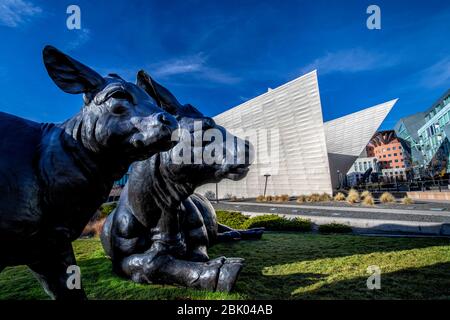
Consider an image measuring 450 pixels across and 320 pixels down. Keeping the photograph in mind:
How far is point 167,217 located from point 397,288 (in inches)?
112

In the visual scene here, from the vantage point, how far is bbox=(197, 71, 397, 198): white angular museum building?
1200 inches

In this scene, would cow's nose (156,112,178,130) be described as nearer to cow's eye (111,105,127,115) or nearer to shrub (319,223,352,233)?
cow's eye (111,105,127,115)

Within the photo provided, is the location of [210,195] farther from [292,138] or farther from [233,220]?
[233,220]

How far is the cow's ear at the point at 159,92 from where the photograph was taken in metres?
2.90

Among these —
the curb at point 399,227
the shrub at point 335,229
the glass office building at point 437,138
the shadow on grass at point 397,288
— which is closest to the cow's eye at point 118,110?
the shadow on grass at point 397,288

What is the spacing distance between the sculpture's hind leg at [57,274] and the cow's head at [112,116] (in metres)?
1.13

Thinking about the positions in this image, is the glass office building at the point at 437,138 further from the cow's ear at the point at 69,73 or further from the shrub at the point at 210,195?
the cow's ear at the point at 69,73

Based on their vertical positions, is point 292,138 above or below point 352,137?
below

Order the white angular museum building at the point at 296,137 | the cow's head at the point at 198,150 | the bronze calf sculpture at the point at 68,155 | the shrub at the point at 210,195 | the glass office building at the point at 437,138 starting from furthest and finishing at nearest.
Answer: the glass office building at the point at 437,138 < the shrub at the point at 210,195 < the white angular museum building at the point at 296,137 < the cow's head at the point at 198,150 < the bronze calf sculpture at the point at 68,155

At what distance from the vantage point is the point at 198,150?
2.67 m

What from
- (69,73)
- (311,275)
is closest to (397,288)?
(311,275)
